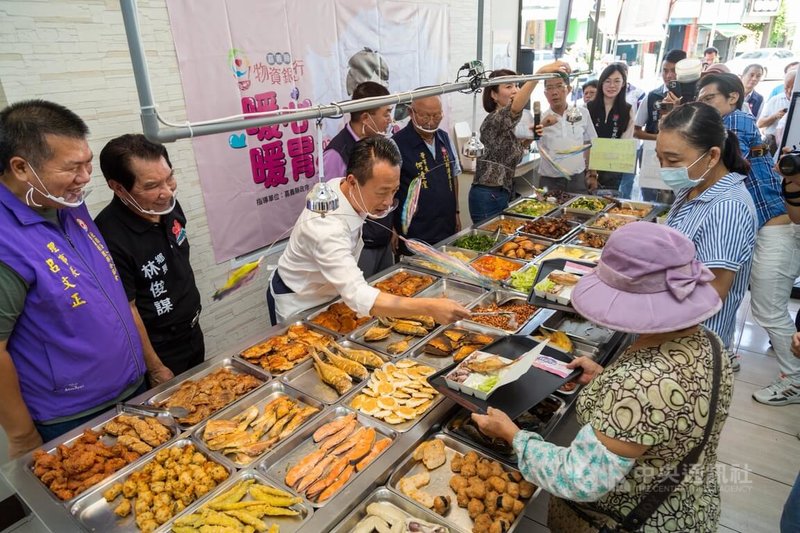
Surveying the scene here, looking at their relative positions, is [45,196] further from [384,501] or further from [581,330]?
[581,330]

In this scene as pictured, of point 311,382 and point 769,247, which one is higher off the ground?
point 769,247

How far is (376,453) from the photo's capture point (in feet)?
6.26

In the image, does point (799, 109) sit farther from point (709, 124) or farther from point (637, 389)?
point (637, 389)

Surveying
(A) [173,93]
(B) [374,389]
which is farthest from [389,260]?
(A) [173,93]

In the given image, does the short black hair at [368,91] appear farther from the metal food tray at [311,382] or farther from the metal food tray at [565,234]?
the metal food tray at [311,382]

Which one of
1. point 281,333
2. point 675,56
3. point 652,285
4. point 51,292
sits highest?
point 675,56

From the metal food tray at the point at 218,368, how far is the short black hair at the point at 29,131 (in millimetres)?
1118

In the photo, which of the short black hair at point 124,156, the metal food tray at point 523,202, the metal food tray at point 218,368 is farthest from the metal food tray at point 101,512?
the metal food tray at point 523,202

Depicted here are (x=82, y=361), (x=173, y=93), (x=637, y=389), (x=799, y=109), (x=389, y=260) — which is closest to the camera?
(x=637, y=389)

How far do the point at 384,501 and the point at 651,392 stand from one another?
40.6 inches

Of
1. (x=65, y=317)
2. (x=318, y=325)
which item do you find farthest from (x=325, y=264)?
(x=65, y=317)

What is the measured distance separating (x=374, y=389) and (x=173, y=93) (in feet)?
8.72

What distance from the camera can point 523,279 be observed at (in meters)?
3.21

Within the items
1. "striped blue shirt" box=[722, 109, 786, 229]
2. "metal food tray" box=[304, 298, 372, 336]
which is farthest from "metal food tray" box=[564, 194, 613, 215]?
"metal food tray" box=[304, 298, 372, 336]
